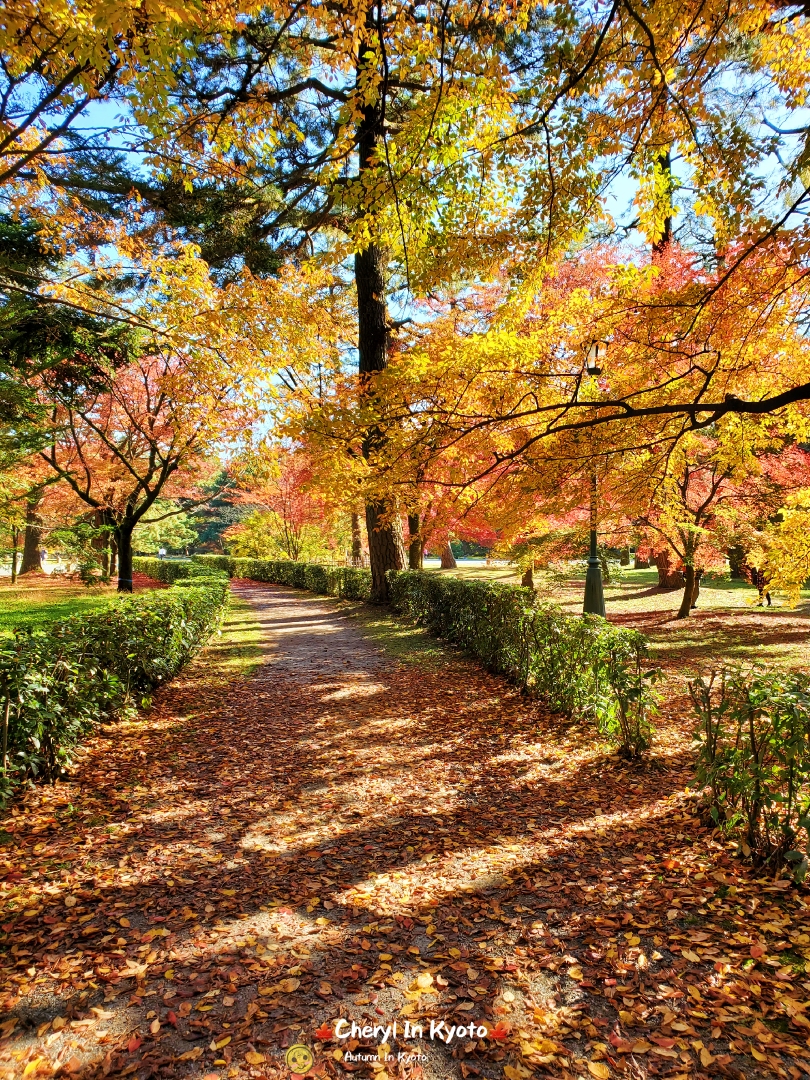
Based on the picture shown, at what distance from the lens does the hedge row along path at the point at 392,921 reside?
6.54 feet

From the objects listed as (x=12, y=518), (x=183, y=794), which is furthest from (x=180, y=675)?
(x=12, y=518)

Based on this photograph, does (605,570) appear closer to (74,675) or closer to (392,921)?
(74,675)

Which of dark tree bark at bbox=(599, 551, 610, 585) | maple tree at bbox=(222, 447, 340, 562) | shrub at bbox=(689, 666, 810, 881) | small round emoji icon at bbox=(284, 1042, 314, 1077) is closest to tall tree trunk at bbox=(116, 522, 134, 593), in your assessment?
maple tree at bbox=(222, 447, 340, 562)

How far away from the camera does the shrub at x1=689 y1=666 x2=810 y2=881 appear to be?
110 inches

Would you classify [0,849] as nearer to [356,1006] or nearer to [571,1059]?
[356,1006]

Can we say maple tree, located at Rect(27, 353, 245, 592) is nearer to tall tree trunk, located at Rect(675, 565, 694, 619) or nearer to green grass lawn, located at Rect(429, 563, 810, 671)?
green grass lawn, located at Rect(429, 563, 810, 671)

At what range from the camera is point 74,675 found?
436 centimetres

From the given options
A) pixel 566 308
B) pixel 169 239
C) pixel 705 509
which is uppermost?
pixel 169 239

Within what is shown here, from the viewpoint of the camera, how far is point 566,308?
5.28m

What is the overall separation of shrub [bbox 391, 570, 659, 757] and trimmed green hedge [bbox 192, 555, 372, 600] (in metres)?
7.21

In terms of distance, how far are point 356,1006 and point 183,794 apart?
246 centimetres

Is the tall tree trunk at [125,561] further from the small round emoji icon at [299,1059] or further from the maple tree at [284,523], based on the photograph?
the small round emoji icon at [299,1059]

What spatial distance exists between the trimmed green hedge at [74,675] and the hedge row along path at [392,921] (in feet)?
1.03

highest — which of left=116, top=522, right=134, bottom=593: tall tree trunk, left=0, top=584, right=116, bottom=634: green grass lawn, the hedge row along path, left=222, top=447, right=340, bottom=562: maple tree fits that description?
left=222, top=447, right=340, bottom=562: maple tree
